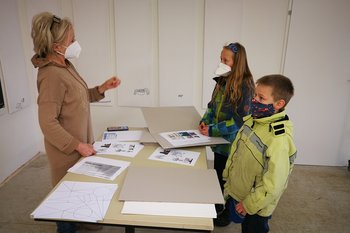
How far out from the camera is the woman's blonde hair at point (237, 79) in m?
1.61

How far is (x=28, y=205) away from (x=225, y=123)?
5.93ft

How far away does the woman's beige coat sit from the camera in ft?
4.50

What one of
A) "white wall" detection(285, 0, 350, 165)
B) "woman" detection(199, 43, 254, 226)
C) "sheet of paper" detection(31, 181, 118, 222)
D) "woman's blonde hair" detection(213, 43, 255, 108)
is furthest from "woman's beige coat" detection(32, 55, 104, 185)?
"white wall" detection(285, 0, 350, 165)

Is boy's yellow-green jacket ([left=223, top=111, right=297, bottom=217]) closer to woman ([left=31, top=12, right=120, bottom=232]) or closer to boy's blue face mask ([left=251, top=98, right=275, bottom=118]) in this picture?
boy's blue face mask ([left=251, top=98, right=275, bottom=118])

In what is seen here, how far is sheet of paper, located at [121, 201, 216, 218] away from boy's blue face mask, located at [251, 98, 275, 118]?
50cm

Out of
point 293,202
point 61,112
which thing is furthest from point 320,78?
point 61,112

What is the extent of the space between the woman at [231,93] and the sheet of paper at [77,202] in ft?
2.49

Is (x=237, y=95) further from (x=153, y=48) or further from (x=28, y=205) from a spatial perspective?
(x=28, y=205)

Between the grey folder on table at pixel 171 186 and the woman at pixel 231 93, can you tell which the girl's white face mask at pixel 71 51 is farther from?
the woman at pixel 231 93

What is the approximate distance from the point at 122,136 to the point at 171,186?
74 centimetres

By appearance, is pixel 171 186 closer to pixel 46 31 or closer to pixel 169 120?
pixel 169 120

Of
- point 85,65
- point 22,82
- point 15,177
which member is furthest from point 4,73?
point 15,177

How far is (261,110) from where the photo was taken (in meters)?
1.28

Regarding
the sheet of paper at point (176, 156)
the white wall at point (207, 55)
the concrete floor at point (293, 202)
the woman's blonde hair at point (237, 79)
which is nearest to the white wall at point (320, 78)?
the white wall at point (207, 55)
